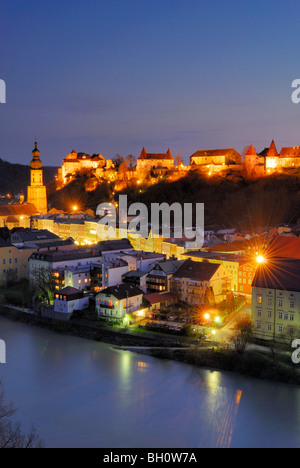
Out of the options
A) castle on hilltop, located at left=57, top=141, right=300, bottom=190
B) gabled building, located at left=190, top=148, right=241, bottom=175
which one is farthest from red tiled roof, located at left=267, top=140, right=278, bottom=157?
gabled building, located at left=190, top=148, right=241, bottom=175

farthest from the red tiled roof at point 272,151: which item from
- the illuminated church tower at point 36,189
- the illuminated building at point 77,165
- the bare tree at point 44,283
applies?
the bare tree at point 44,283

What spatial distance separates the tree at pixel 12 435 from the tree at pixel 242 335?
2669 millimetres

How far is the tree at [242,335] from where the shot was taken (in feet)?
19.6

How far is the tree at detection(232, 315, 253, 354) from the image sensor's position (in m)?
5.97

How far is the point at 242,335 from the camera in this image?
604cm

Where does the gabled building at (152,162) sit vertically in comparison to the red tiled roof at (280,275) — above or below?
above

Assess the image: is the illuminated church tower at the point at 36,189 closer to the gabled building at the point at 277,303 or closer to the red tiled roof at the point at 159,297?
the red tiled roof at the point at 159,297

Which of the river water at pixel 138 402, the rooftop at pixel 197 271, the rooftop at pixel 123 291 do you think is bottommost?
the river water at pixel 138 402

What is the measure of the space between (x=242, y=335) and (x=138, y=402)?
1630 millimetres

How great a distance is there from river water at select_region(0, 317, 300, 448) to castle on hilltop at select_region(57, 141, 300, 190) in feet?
41.7

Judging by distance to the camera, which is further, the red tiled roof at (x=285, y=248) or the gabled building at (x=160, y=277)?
the gabled building at (x=160, y=277)

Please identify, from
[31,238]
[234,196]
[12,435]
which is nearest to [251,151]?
[234,196]

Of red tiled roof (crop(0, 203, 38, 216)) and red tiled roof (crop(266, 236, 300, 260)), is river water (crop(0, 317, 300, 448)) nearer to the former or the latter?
red tiled roof (crop(266, 236, 300, 260))
